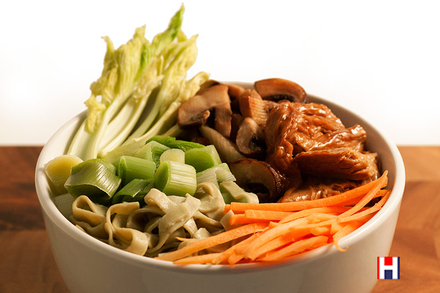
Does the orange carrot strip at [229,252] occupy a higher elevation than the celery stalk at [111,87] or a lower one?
lower

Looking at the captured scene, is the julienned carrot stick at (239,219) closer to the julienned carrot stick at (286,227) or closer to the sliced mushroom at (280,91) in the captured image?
the julienned carrot stick at (286,227)

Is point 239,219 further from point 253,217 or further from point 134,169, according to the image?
point 134,169

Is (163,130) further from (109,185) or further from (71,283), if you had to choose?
(71,283)

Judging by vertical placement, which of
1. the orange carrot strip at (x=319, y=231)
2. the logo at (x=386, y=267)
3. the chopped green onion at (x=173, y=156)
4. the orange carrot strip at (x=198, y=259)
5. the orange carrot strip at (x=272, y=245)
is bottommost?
the logo at (x=386, y=267)

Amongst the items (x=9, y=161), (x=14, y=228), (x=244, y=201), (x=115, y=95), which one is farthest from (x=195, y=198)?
(x=9, y=161)

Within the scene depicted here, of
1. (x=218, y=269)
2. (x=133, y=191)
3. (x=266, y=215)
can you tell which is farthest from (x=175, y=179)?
(x=218, y=269)

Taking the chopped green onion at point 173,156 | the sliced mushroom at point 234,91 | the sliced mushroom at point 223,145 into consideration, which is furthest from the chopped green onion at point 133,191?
the sliced mushroom at point 234,91

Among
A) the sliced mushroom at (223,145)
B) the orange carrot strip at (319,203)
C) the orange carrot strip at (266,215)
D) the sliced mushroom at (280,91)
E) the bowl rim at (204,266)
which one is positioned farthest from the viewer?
the sliced mushroom at (280,91)
